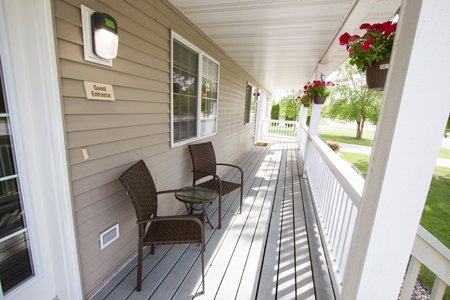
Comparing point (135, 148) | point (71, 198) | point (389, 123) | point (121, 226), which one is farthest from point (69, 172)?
point (389, 123)

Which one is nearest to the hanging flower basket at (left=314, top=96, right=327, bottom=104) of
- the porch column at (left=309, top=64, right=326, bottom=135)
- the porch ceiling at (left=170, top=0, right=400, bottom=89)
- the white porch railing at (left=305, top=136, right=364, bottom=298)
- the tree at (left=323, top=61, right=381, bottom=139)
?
the porch column at (left=309, top=64, right=326, bottom=135)

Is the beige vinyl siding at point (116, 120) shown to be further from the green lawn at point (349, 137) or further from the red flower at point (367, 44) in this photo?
the green lawn at point (349, 137)

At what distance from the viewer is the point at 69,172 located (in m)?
1.27

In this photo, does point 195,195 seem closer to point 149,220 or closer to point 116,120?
point 149,220

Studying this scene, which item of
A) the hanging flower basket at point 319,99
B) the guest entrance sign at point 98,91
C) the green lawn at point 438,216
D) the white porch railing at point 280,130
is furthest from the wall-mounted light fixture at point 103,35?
the white porch railing at point 280,130

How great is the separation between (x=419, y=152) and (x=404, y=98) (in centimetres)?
23

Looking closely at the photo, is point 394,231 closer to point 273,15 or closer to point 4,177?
point 4,177

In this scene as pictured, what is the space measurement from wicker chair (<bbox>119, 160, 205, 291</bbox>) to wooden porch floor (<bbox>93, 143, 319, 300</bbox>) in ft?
0.57

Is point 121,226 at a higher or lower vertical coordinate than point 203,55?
lower

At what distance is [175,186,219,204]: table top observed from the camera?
215 cm

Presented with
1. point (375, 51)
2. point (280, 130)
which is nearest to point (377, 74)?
point (375, 51)

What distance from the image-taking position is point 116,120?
1.60 m

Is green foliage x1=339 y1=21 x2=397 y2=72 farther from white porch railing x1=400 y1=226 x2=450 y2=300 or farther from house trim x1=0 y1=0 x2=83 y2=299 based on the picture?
house trim x1=0 y1=0 x2=83 y2=299

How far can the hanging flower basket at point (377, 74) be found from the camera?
1.09 meters
